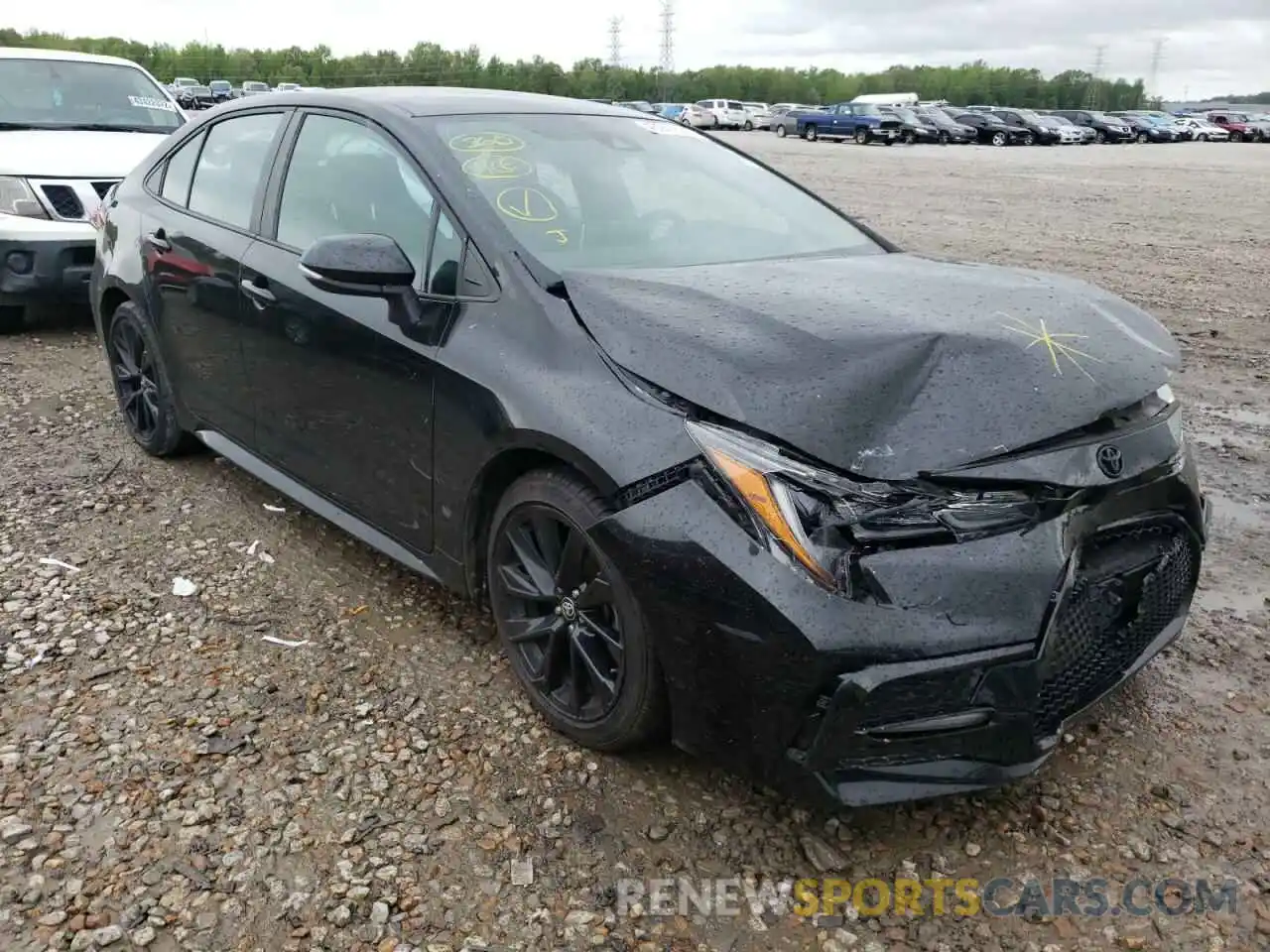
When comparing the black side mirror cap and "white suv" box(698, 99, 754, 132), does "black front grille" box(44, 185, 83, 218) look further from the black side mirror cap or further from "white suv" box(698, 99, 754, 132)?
"white suv" box(698, 99, 754, 132)

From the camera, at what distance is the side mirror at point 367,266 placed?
2947mm

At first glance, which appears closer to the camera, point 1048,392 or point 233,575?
point 1048,392

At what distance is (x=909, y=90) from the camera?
116125 millimetres

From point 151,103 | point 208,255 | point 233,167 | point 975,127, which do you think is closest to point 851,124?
point 975,127

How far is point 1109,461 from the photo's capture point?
2375 millimetres

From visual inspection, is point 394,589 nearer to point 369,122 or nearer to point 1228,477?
point 369,122

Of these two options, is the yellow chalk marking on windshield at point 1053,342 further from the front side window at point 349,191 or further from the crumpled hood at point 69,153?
the crumpled hood at point 69,153

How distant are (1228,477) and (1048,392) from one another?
290cm

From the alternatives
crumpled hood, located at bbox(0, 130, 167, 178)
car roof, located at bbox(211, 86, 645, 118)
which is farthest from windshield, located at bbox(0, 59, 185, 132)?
car roof, located at bbox(211, 86, 645, 118)

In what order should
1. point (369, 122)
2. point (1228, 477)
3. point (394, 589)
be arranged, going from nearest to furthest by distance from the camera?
point (369, 122) < point (394, 589) < point (1228, 477)

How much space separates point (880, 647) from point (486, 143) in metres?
2.06

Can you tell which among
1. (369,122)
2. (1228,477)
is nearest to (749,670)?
(369,122)

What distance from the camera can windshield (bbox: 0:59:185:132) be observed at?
7.75 meters

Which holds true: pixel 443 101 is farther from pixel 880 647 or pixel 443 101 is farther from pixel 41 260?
pixel 41 260
